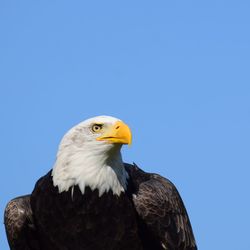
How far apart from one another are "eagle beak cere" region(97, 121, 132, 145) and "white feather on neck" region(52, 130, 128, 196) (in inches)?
3.1

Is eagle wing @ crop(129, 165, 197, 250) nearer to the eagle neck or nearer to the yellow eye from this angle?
the eagle neck

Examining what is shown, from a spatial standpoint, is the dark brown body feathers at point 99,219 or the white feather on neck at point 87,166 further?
the dark brown body feathers at point 99,219

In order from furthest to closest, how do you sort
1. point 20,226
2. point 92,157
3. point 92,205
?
1. point 20,226
2. point 92,205
3. point 92,157

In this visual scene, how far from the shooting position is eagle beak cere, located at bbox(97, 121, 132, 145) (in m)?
6.13

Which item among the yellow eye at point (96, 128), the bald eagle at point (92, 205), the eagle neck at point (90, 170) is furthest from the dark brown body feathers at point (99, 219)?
the yellow eye at point (96, 128)

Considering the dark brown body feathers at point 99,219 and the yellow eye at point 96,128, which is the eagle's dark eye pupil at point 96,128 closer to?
the yellow eye at point 96,128

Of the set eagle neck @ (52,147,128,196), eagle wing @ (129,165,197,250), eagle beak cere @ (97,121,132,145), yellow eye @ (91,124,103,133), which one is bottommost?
eagle wing @ (129,165,197,250)

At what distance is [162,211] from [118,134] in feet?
5.64

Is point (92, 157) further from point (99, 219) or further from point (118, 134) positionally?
point (99, 219)

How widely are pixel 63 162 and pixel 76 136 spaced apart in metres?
0.37

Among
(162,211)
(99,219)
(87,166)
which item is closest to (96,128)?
(87,166)

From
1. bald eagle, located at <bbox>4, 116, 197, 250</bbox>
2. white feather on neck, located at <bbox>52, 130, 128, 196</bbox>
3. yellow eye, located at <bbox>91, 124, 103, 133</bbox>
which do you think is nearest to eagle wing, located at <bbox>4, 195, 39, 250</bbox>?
bald eagle, located at <bbox>4, 116, 197, 250</bbox>

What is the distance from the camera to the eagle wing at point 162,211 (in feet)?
23.5

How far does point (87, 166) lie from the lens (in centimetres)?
645
